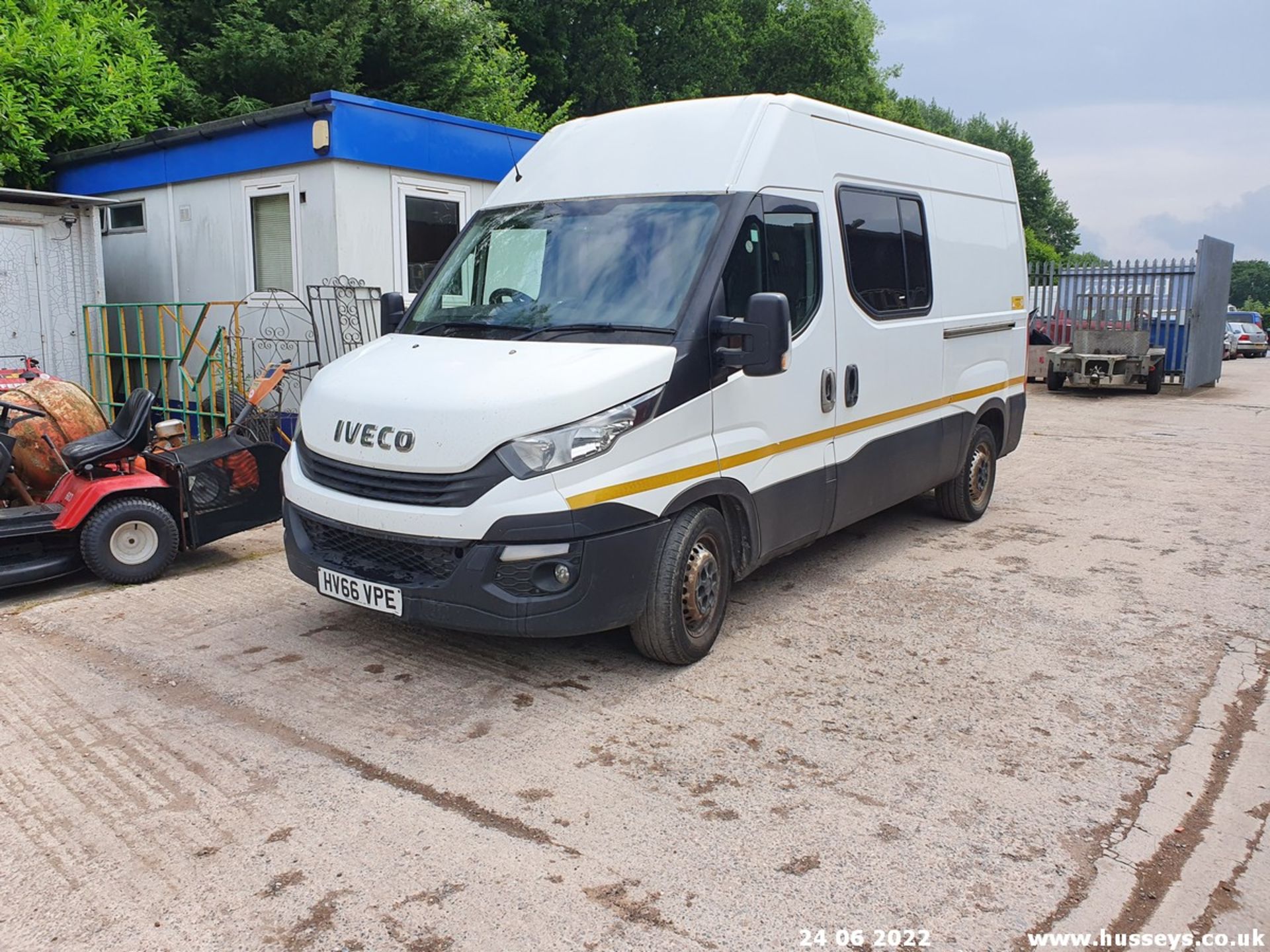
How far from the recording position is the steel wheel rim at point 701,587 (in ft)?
15.9

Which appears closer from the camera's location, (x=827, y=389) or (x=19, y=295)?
(x=827, y=389)

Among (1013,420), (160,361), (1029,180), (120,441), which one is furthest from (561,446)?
(1029,180)

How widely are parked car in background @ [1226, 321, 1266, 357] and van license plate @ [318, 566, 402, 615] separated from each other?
34443 millimetres

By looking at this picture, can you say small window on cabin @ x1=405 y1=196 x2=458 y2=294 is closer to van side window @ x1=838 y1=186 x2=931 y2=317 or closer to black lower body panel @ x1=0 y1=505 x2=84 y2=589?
black lower body panel @ x1=0 y1=505 x2=84 y2=589

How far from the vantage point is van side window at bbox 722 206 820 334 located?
5.00 meters

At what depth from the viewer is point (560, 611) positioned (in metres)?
4.36

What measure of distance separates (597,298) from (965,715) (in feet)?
8.32

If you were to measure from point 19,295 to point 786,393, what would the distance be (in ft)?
28.1

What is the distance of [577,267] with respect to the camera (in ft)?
17.0

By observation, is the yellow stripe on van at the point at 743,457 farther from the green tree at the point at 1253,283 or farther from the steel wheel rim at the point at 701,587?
the green tree at the point at 1253,283

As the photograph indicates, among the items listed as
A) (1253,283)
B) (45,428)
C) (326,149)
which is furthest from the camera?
(1253,283)

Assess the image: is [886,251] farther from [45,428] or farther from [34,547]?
[45,428]

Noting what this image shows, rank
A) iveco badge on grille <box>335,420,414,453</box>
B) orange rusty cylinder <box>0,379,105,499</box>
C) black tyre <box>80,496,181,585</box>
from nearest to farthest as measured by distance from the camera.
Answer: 1. iveco badge on grille <box>335,420,414,453</box>
2. black tyre <box>80,496,181,585</box>
3. orange rusty cylinder <box>0,379,105,499</box>

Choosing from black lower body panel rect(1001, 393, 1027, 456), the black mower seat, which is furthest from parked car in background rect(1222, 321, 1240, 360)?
the black mower seat
